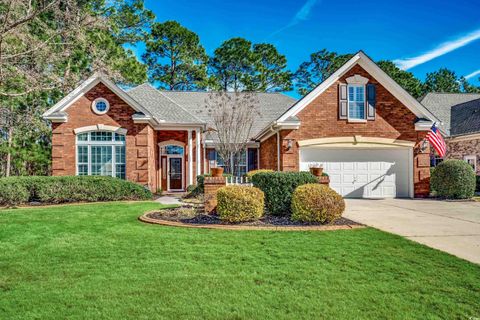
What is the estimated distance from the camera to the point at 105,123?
16.3 metres

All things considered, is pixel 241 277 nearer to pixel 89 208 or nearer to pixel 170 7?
pixel 89 208

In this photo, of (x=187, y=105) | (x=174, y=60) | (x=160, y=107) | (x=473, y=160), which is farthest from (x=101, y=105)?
(x=174, y=60)

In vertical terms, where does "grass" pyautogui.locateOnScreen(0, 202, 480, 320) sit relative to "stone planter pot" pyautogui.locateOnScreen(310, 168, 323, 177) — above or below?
below

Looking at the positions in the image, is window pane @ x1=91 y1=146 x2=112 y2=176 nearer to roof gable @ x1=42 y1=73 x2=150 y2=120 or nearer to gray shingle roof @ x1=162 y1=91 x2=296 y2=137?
roof gable @ x1=42 y1=73 x2=150 y2=120

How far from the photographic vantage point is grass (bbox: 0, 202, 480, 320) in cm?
367

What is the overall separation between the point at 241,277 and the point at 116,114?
13.8 m

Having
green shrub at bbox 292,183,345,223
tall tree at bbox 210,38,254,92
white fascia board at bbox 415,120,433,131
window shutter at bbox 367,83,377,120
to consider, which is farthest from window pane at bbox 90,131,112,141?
tall tree at bbox 210,38,254,92

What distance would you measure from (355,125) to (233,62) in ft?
90.6

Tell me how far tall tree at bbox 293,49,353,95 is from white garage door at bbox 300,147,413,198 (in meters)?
29.3

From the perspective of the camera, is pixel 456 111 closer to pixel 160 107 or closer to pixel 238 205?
pixel 160 107

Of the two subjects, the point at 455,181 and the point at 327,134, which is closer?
the point at 455,181

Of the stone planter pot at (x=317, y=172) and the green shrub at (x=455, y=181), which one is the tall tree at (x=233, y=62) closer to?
the green shrub at (x=455, y=181)

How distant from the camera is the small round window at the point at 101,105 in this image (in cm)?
1636

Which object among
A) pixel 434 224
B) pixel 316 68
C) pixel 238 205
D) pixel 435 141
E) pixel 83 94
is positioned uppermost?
pixel 316 68
